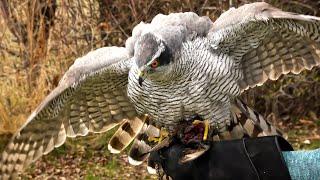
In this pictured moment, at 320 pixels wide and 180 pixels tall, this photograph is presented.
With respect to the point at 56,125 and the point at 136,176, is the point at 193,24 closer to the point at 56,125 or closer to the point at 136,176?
the point at 56,125

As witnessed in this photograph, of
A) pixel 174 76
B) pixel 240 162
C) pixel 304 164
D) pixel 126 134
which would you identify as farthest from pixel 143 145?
pixel 304 164

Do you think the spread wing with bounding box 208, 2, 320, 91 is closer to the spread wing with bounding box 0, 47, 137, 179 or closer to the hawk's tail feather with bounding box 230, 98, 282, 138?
the hawk's tail feather with bounding box 230, 98, 282, 138

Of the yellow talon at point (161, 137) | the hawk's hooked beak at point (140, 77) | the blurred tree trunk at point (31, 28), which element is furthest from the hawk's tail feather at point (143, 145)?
the blurred tree trunk at point (31, 28)

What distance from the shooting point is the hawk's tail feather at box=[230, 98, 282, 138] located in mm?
5488

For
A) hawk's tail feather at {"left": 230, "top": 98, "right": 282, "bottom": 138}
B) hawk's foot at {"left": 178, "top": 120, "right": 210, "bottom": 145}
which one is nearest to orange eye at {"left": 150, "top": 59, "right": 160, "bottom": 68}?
hawk's foot at {"left": 178, "top": 120, "right": 210, "bottom": 145}

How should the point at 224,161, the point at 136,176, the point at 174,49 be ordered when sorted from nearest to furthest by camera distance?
the point at 224,161 → the point at 174,49 → the point at 136,176

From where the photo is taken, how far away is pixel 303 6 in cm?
802

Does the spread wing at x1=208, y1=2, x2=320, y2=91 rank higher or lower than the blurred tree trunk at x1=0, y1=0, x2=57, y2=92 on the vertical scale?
higher

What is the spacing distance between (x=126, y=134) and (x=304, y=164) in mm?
2415

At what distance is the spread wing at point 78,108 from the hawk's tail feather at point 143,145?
0.19 metres

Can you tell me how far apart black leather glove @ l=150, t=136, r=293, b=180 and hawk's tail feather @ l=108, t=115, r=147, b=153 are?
1.13 m

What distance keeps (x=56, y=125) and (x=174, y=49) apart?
4.72ft

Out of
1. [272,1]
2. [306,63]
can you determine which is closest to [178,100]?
[306,63]

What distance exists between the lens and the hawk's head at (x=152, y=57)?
4.49 meters
